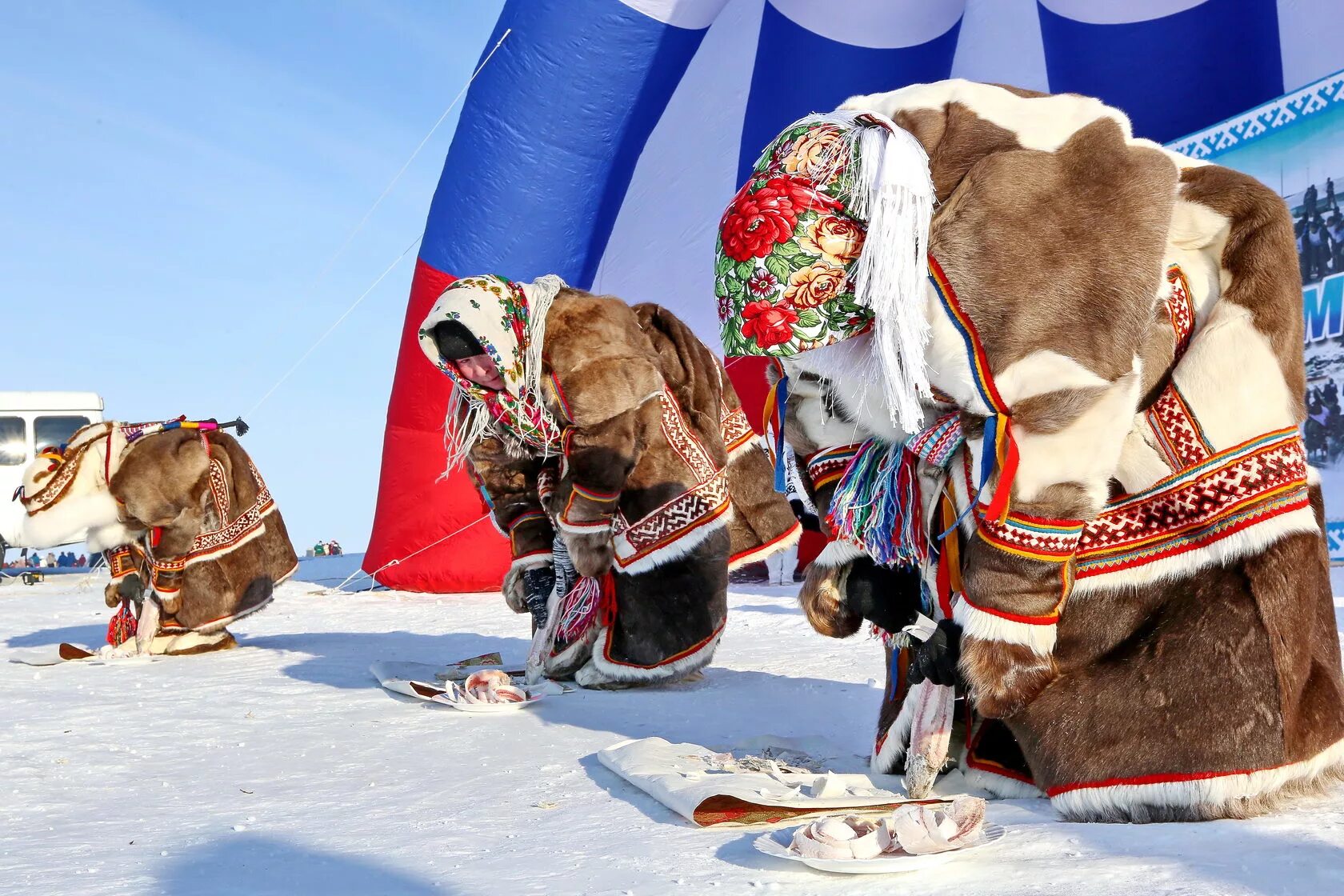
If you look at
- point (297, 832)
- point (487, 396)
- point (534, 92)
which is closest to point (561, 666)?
point (487, 396)

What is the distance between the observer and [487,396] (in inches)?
153

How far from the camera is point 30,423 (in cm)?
1480

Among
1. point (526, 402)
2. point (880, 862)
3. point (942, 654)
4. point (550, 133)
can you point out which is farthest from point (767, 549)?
point (550, 133)

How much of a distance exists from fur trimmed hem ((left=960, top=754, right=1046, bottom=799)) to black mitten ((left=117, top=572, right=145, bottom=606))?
4.28 m

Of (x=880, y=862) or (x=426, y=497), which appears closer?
(x=880, y=862)

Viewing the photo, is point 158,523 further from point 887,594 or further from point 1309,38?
point 1309,38

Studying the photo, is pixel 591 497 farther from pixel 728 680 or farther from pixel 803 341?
pixel 803 341

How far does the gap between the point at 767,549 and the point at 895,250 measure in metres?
2.60

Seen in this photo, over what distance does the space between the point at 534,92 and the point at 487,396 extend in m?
4.13

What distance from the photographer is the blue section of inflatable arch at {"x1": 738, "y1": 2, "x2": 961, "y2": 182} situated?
7.63 meters

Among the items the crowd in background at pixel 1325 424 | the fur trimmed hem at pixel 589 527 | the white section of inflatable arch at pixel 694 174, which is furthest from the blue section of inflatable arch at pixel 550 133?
the crowd in background at pixel 1325 424

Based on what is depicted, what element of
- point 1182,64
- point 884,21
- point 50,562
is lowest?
point 50,562

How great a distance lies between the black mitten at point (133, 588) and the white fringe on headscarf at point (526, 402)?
6.65 feet

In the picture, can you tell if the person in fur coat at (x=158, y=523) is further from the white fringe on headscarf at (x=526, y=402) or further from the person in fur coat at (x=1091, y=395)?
the person in fur coat at (x=1091, y=395)
